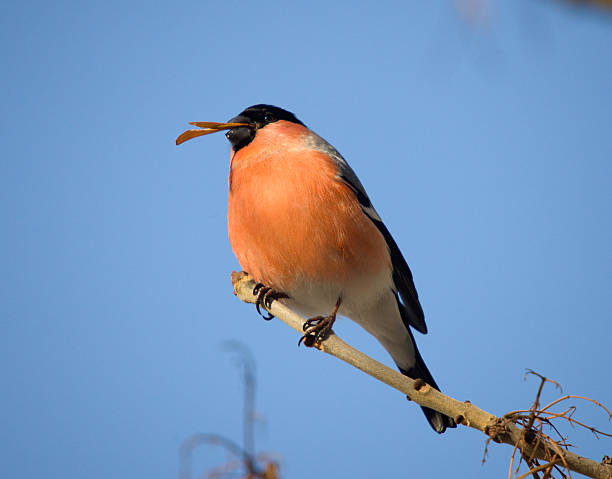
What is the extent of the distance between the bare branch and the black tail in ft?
3.93

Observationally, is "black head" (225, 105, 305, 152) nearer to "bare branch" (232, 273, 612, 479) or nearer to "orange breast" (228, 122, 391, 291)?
"orange breast" (228, 122, 391, 291)

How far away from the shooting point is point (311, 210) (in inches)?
120

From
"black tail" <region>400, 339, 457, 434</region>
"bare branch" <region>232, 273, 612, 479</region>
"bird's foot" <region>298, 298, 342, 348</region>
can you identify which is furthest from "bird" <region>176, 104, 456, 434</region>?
"bare branch" <region>232, 273, 612, 479</region>

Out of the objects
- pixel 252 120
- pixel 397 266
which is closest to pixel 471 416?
pixel 397 266

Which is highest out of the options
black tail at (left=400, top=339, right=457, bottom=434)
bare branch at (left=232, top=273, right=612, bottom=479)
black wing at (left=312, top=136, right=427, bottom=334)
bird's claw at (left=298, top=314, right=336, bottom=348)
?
black wing at (left=312, top=136, right=427, bottom=334)

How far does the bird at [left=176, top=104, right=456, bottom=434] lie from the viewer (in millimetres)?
3053

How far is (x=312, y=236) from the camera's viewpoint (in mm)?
3033

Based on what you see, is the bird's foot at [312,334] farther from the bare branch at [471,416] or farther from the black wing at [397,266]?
the black wing at [397,266]

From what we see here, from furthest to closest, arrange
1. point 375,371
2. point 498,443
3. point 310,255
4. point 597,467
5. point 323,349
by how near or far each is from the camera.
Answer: point 310,255 → point 323,349 → point 375,371 → point 498,443 → point 597,467

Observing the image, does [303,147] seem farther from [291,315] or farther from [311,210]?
[291,315]

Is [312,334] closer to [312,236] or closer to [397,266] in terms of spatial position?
[312,236]

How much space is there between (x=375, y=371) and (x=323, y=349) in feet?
1.14

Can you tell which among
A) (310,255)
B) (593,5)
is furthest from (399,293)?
(593,5)

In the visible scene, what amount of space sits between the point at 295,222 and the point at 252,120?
891mm
